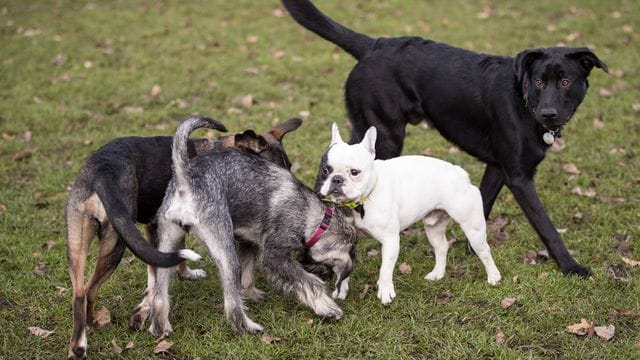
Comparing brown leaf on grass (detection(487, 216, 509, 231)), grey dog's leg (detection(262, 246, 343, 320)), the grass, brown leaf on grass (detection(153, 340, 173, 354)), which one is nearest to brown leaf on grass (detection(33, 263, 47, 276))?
the grass

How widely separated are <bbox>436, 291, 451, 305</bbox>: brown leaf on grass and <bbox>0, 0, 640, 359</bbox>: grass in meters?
0.02

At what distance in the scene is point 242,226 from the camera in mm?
5027

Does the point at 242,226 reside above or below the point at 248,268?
above

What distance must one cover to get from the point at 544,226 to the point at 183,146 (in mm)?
3058

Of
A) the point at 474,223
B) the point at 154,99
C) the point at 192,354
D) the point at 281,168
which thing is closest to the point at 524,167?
the point at 474,223

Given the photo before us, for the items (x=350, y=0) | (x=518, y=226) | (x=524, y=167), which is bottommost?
(x=350, y=0)

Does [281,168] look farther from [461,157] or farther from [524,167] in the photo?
[461,157]

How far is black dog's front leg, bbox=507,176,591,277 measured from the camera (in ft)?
18.5

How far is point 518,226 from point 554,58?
182 centimetres

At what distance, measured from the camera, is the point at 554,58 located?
5512 mm

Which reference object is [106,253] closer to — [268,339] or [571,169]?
Answer: [268,339]

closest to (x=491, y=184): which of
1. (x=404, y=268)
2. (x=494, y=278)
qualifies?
(x=494, y=278)

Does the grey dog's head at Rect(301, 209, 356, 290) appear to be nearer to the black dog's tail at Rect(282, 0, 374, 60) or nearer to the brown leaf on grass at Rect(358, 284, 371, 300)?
the brown leaf on grass at Rect(358, 284, 371, 300)

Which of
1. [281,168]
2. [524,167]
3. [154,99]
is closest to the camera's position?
[281,168]
